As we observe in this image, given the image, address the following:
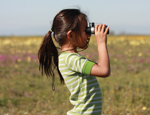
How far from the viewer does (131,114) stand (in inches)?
150

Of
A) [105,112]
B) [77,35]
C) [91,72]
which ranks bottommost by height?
[105,112]

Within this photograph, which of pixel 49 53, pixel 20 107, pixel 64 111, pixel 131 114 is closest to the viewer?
pixel 49 53

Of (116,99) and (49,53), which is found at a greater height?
(49,53)

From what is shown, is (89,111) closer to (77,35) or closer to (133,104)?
(77,35)

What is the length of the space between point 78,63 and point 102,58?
0.63ft

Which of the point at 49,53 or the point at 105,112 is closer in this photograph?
the point at 49,53

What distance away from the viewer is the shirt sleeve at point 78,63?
1656mm

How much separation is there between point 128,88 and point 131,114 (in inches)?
60.2

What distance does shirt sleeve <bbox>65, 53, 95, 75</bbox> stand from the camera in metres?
1.66

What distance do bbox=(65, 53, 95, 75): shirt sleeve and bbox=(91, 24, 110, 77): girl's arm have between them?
0.13ft

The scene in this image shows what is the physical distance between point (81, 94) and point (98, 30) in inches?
21.4

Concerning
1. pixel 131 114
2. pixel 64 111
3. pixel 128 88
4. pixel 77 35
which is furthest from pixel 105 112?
pixel 77 35

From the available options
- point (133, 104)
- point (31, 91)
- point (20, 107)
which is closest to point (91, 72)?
point (133, 104)

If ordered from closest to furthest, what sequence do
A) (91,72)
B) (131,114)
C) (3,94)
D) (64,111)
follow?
(91,72)
(131,114)
(64,111)
(3,94)
